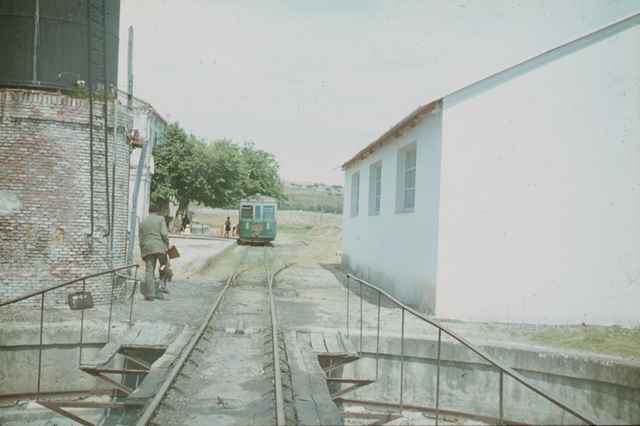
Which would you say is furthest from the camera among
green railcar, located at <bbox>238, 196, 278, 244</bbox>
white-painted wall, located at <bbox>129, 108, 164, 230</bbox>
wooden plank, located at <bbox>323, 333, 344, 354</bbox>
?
green railcar, located at <bbox>238, 196, 278, 244</bbox>

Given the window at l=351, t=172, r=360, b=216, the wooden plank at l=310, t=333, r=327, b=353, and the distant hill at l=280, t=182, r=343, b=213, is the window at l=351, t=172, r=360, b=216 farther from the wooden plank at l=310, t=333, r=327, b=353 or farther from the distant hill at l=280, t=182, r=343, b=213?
the distant hill at l=280, t=182, r=343, b=213

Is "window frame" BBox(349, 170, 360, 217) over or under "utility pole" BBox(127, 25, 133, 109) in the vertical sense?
under

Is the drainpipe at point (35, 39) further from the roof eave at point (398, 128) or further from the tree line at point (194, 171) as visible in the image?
the tree line at point (194, 171)

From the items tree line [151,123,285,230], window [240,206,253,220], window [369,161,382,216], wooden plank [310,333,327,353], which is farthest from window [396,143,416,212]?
tree line [151,123,285,230]

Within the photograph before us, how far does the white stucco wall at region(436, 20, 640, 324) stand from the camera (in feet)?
34.0

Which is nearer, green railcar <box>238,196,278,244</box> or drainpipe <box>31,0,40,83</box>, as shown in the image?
drainpipe <box>31,0,40,83</box>

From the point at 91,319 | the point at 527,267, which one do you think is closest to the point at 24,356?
the point at 91,319

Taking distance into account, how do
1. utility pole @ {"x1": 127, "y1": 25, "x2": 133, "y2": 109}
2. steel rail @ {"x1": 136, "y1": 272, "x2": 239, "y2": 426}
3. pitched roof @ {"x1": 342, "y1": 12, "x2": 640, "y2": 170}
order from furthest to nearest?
utility pole @ {"x1": 127, "y1": 25, "x2": 133, "y2": 109} → pitched roof @ {"x1": 342, "y1": 12, "x2": 640, "y2": 170} → steel rail @ {"x1": 136, "y1": 272, "x2": 239, "y2": 426}

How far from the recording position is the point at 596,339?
924 centimetres

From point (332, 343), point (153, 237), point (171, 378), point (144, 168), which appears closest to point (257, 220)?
point (144, 168)

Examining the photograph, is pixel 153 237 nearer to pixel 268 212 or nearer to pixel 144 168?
pixel 144 168

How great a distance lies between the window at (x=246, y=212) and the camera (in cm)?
3700

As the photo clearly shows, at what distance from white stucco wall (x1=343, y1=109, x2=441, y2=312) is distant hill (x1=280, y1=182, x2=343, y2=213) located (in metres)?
68.2

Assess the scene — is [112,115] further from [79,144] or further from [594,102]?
[594,102]
